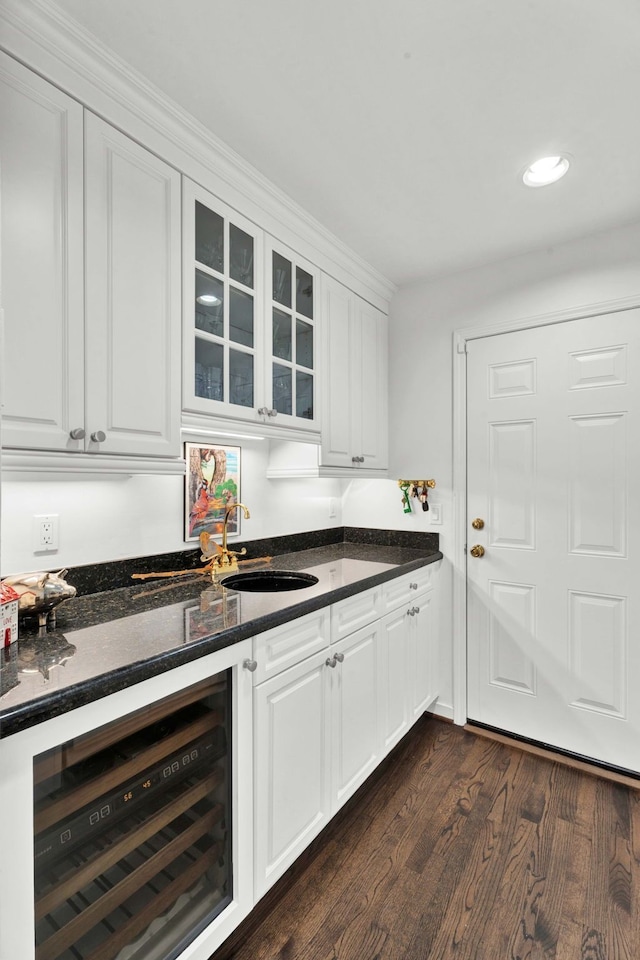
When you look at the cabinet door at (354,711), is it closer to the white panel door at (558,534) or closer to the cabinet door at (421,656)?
the cabinet door at (421,656)

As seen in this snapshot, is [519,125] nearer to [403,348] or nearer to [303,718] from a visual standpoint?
[403,348]

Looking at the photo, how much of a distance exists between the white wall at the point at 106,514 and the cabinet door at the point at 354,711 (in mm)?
749

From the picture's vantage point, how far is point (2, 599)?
3.53 ft

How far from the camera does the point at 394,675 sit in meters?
2.12

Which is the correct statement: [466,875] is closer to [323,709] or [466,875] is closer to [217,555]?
[323,709]

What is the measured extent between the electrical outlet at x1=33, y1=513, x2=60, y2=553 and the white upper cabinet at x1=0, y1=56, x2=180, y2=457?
372 millimetres

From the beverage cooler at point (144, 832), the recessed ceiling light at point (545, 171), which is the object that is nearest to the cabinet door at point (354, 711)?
the beverage cooler at point (144, 832)

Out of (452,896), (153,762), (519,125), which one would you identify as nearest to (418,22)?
(519,125)

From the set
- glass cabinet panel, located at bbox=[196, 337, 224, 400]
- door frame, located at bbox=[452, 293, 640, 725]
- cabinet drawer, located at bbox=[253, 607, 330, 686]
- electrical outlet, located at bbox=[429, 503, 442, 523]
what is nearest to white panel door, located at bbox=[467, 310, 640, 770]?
door frame, located at bbox=[452, 293, 640, 725]

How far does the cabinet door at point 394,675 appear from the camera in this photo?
2.04 metres

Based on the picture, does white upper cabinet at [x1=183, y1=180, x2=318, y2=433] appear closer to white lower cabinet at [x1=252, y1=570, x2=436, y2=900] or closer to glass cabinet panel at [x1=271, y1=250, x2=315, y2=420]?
glass cabinet panel at [x1=271, y1=250, x2=315, y2=420]

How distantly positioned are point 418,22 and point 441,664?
262 centimetres

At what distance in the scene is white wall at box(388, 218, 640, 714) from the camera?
2195mm

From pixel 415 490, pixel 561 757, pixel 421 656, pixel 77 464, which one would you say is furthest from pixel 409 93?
pixel 561 757
